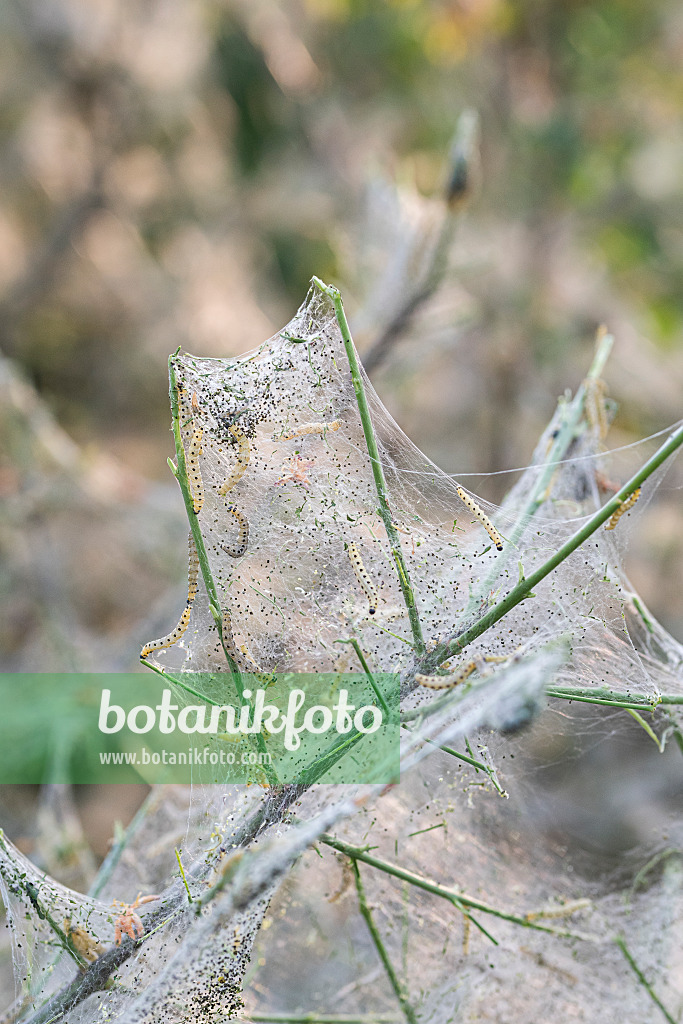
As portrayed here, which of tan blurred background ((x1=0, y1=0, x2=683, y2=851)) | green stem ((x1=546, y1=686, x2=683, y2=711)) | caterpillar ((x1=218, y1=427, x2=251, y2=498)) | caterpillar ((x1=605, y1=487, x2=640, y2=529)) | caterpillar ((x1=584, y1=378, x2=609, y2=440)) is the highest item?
tan blurred background ((x1=0, y1=0, x2=683, y2=851))

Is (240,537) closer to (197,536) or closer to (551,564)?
(197,536)

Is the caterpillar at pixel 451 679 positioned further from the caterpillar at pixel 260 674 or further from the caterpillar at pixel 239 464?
the caterpillar at pixel 239 464

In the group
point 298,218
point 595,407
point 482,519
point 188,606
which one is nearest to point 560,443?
point 595,407

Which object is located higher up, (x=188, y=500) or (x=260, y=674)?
(x=188, y=500)

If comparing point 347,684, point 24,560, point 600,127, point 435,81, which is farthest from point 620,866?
point 435,81

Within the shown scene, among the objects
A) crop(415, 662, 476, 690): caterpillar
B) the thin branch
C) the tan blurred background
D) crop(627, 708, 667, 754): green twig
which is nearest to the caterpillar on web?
crop(415, 662, 476, 690): caterpillar

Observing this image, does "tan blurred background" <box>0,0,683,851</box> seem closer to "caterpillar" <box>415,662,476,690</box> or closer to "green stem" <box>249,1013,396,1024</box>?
"green stem" <box>249,1013,396,1024</box>

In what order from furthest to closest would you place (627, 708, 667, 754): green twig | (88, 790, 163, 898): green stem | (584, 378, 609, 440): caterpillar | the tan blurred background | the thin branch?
the tan blurred background < the thin branch < (584, 378, 609, 440): caterpillar < (88, 790, 163, 898): green stem < (627, 708, 667, 754): green twig

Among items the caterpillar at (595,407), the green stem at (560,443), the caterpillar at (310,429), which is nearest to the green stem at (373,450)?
the caterpillar at (310,429)
